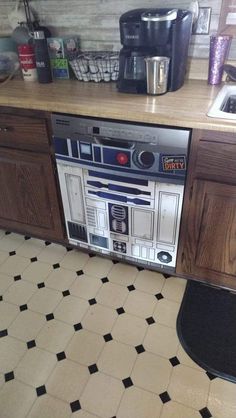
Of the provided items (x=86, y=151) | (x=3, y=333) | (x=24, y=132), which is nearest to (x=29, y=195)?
(x=24, y=132)

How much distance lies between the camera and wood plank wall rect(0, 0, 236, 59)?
1.52 m

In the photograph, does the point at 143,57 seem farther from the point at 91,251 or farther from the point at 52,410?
the point at 52,410

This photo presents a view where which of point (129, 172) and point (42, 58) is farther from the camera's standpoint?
point (42, 58)

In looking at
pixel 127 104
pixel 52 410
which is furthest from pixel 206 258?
pixel 52 410

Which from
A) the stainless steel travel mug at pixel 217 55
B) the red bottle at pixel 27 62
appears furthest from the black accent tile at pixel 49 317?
the stainless steel travel mug at pixel 217 55

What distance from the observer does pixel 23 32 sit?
1.71 metres

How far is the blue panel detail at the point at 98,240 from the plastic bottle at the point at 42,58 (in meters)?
0.89

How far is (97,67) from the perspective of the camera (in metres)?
1.56

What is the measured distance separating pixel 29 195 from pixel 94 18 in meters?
1.03

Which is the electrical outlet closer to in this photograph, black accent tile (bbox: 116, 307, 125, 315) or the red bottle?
the red bottle

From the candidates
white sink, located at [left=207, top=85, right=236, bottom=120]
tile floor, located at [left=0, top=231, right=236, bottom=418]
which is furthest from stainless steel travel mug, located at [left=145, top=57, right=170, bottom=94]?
tile floor, located at [left=0, top=231, right=236, bottom=418]

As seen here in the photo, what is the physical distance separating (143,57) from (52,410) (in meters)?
1.51

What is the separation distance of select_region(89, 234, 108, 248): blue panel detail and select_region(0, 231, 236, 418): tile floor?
15 centimetres

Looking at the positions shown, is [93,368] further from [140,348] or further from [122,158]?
[122,158]
